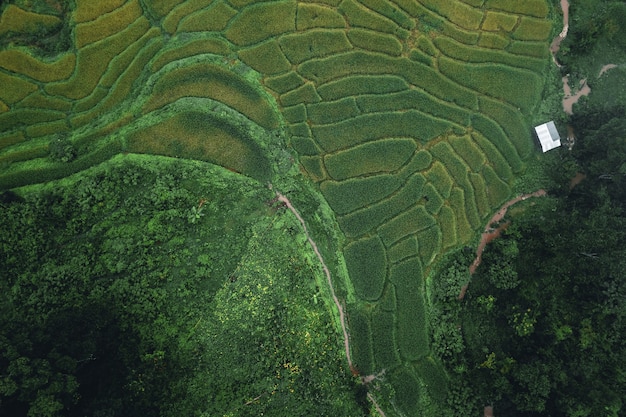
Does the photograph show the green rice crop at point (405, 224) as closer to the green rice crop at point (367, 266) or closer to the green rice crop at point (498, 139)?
the green rice crop at point (367, 266)

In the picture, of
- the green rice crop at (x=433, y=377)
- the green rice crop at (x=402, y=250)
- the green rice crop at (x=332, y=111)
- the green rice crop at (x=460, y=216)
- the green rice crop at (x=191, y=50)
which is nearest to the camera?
the green rice crop at (x=433, y=377)

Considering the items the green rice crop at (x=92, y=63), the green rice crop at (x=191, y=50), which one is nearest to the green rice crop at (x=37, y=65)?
the green rice crop at (x=92, y=63)

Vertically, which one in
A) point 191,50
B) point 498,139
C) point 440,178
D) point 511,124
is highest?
point 191,50

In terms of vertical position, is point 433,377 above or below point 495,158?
below

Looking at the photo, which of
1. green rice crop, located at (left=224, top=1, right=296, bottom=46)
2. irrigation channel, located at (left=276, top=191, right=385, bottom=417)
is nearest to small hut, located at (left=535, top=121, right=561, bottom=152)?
irrigation channel, located at (left=276, top=191, right=385, bottom=417)

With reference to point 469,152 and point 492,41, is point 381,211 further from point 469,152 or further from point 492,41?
point 492,41

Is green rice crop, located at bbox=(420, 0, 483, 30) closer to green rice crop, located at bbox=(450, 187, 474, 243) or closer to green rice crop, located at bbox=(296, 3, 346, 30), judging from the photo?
green rice crop, located at bbox=(296, 3, 346, 30)

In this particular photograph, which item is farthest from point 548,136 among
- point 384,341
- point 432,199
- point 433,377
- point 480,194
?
point 433,377
